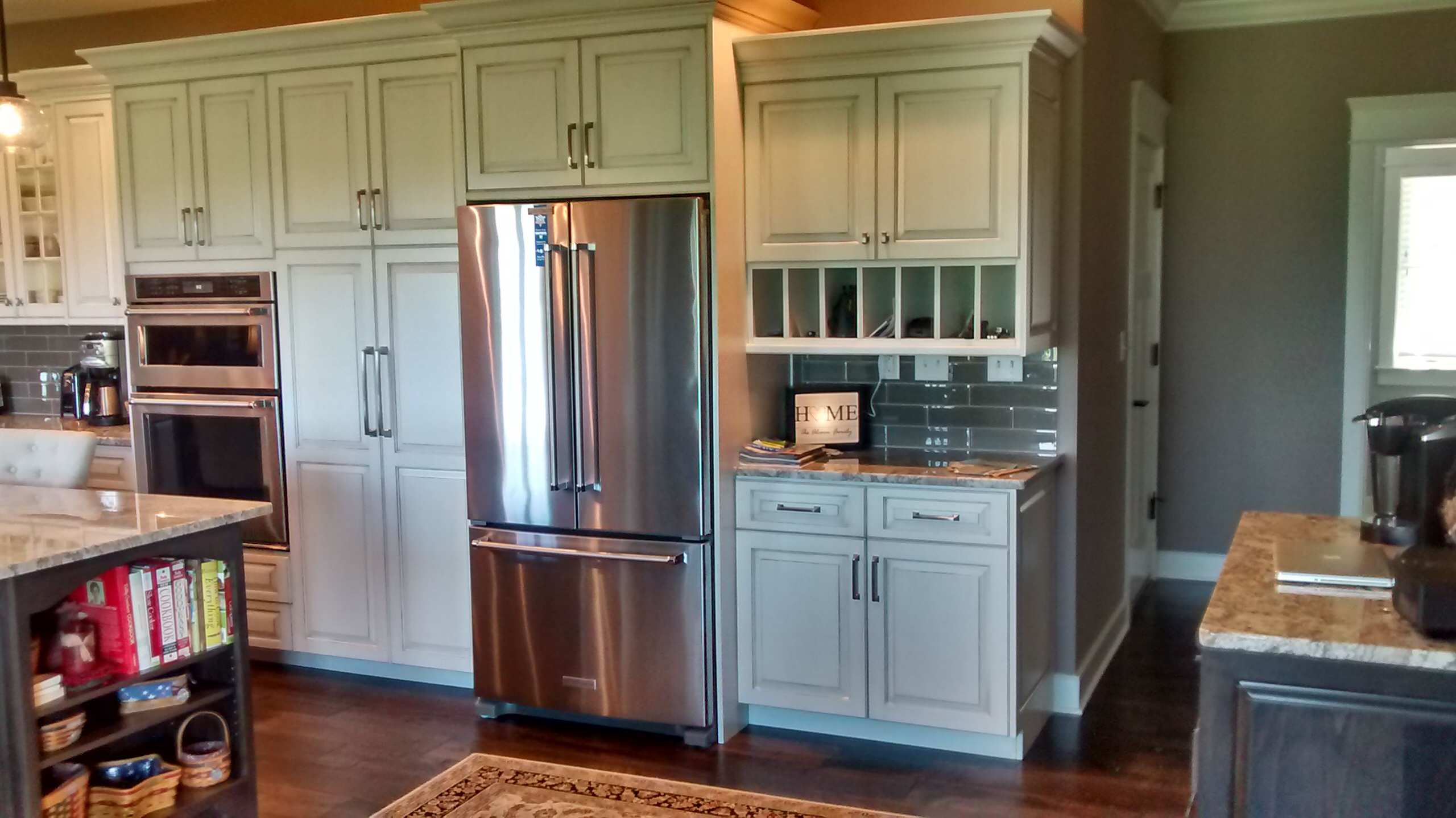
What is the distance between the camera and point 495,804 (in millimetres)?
3389

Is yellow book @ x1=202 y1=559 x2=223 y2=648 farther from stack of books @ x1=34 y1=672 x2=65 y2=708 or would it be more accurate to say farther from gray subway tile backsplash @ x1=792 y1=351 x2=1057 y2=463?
gray subway tile backsplash @ x1=792 y1=351 x2=1057 y2=463

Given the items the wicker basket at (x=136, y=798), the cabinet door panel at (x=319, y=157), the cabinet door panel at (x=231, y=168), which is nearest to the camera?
the wicker basket at (x=136, y=798)

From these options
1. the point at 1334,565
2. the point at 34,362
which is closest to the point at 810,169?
the point at 1334,565

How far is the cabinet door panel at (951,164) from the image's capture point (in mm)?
3584

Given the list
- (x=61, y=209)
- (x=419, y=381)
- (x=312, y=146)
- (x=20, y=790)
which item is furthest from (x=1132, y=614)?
(x=61, y=209)

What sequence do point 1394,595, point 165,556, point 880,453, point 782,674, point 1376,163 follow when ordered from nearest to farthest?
1. point 1394,595
2. point 165,556
3. point 782,674
4. point 880,453
5. point 1376,163

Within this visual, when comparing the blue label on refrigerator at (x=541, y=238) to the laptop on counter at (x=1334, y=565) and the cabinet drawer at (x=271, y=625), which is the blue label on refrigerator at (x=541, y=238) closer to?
the cabinet drawer at (x=271, y=625)

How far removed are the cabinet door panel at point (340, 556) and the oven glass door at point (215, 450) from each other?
4.1 inches

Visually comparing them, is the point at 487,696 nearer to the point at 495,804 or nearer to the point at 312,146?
the point at 495,804

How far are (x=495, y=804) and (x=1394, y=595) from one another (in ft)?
7.84

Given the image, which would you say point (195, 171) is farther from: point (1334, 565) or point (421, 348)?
point (1334, 565)

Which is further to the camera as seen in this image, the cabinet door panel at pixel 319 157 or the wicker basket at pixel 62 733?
the cabinet door panel at pixel 319 157

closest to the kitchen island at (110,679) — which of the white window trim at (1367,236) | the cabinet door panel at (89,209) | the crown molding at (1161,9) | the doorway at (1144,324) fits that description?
the cabinet door panel at (89,209)

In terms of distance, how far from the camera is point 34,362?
5.79m
